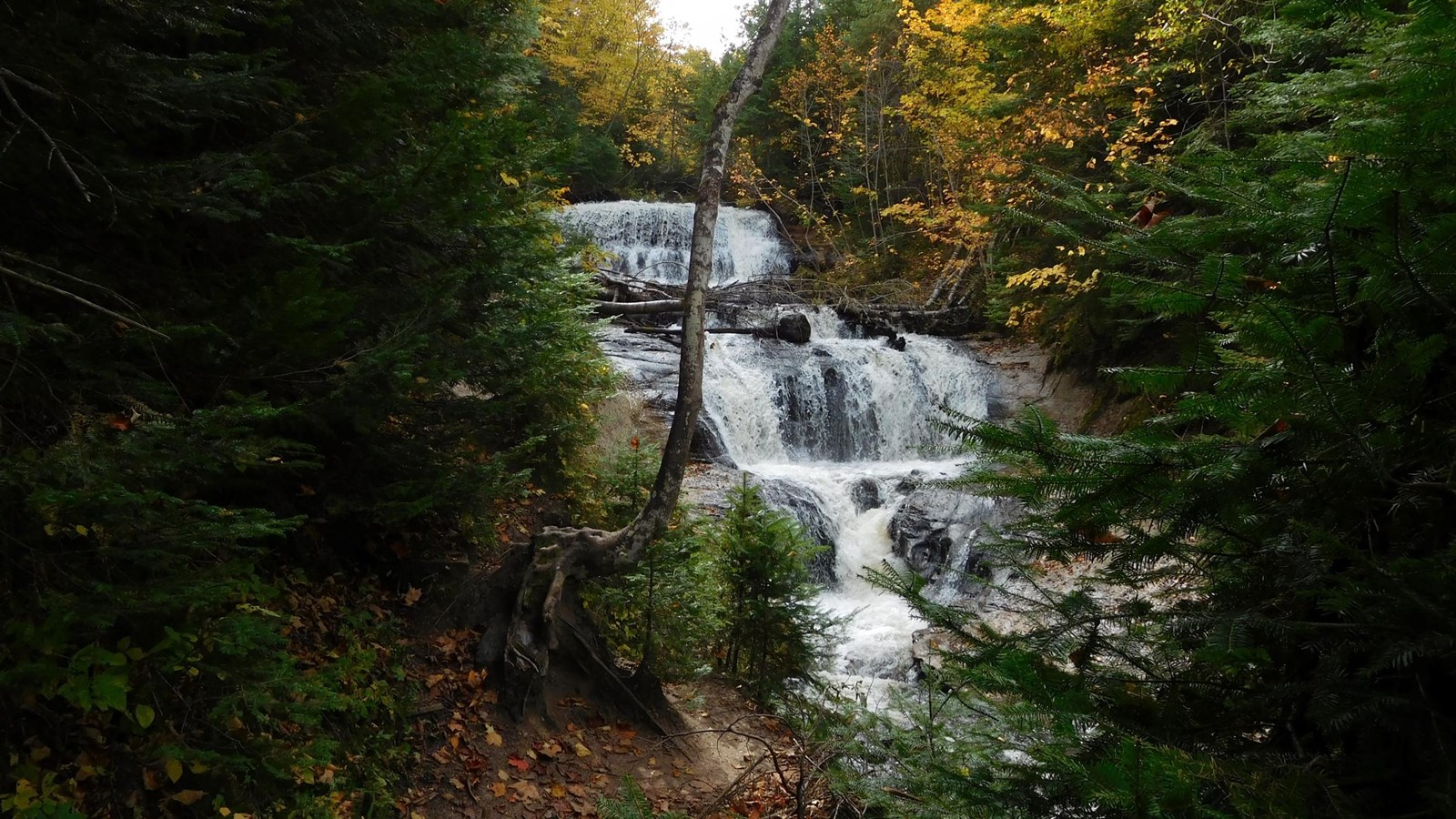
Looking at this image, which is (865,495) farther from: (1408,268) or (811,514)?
(1408,268)

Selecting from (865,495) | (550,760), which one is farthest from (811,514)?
(550,760)

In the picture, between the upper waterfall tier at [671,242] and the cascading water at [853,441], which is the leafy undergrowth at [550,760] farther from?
the upper waterfall tier at [671,242]

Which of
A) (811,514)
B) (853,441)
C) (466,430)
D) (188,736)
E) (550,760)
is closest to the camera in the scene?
(188,736)

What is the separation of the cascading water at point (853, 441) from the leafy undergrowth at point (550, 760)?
3.16m

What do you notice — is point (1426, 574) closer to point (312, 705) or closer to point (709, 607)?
point (312, 705)

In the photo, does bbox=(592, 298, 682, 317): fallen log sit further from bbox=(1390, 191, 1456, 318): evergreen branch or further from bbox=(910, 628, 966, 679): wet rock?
bbox=(1390, 191, 1456, 318): evergreen branch

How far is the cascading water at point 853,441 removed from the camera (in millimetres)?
9664

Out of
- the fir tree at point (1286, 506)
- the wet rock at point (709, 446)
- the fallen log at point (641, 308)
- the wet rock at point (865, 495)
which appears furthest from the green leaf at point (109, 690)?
the fallen log at point (641, 308)

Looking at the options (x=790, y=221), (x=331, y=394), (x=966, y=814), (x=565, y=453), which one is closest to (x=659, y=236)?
(x=790, y=221)

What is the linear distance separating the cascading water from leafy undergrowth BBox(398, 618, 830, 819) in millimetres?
3163

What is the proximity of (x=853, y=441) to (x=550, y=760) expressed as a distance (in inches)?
373

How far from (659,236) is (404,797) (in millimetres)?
18668

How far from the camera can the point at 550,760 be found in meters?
4.67

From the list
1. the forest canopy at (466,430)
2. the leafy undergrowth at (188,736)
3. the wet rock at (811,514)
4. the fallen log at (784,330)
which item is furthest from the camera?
the fallen log at (784,330)
